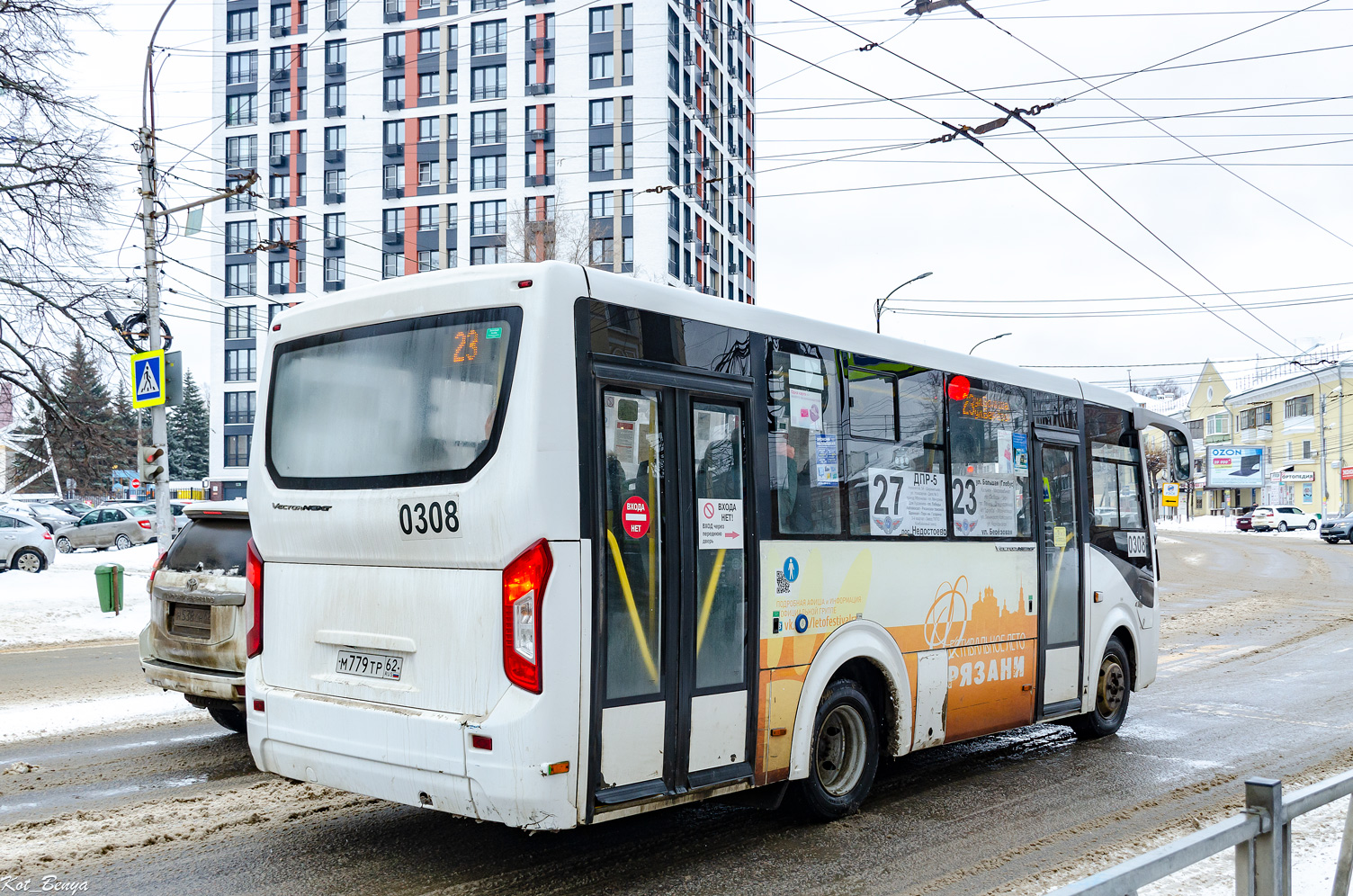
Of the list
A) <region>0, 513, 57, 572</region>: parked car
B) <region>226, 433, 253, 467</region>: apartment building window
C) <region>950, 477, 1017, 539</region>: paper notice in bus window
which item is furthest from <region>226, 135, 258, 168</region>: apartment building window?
<region>950, 477, 1017, 539</region>: paper notice in bus window

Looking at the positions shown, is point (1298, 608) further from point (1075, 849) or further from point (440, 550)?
point (440, 550)

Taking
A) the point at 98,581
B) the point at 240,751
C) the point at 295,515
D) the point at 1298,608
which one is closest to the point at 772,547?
the point at 295,515

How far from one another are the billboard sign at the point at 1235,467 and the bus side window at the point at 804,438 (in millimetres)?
93590

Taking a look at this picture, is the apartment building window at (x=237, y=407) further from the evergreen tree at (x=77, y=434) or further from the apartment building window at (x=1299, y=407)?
the apartment building window at (x=1299, y=407)

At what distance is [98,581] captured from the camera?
1827 centimetres

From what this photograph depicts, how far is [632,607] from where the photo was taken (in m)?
5.25

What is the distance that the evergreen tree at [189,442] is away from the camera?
101 metres

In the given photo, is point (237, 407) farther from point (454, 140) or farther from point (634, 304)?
point (634, 304)

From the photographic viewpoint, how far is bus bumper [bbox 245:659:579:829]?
189 inches

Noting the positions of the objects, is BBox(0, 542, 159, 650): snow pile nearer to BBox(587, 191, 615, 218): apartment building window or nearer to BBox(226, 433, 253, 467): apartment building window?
BBox(587, 191, 615, 218): apartment building window

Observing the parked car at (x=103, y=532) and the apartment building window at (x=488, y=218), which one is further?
the apartment building window at (x=488, y=218)

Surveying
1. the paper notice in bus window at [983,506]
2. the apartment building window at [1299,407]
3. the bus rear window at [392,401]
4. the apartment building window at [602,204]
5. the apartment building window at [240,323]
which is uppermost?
the apartment building window at [602,204]

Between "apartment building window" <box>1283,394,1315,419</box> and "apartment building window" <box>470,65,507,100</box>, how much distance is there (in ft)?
197

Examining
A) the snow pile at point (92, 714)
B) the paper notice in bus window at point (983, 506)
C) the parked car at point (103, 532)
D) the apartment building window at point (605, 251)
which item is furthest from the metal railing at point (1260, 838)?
the apartment building window at point (605, 251)
